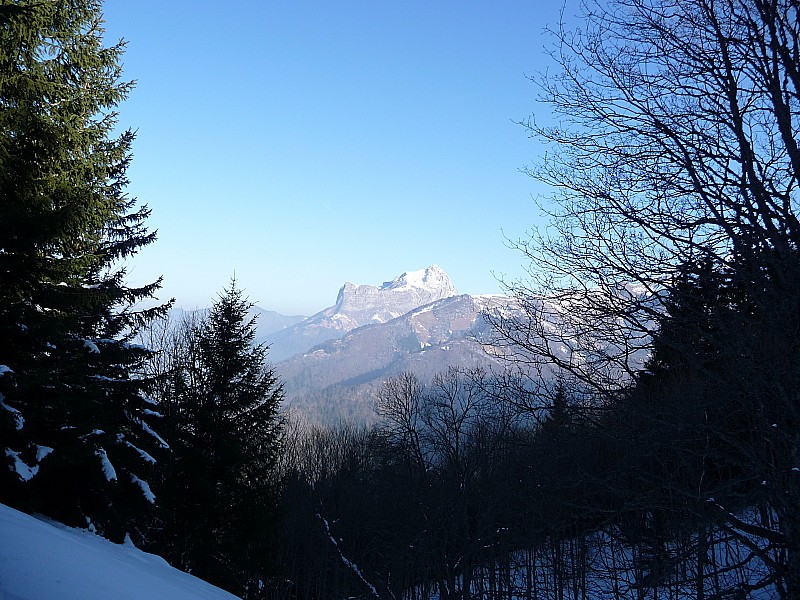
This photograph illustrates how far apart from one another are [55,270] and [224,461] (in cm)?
814

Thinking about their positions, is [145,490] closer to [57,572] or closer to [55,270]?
[55,270]

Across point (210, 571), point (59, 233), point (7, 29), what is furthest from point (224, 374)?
point (7, 29)

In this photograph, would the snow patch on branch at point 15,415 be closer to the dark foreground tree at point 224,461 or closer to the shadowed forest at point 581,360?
the shadowed forest at point 581,360

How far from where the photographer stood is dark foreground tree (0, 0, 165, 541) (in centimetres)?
737

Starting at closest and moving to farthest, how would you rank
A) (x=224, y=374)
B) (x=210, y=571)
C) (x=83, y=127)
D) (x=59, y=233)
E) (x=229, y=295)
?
(x=59, y=233) < (x=83, y=127) < (x=210, y=571) < (x=224, y=374) < (x=229, y=295)

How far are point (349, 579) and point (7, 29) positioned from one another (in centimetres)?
2180

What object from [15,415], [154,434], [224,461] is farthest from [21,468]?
[224,461]

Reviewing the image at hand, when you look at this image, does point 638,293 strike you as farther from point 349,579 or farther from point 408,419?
point 408,419

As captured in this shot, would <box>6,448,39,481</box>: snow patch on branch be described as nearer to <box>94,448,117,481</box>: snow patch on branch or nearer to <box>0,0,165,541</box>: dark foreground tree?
<box>0,0,165,541</box>: dark foreground tree

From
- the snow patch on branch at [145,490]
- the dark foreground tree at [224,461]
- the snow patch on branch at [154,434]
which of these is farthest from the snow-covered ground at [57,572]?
the dark foreground tree at [224,461]

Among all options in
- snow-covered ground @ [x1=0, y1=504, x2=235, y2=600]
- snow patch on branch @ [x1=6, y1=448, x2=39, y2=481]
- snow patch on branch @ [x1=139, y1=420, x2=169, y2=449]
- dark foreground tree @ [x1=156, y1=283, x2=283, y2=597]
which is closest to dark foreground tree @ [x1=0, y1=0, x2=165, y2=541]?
snow patch on branch @ [x1=6, y1=448, x2=39, y2=481]

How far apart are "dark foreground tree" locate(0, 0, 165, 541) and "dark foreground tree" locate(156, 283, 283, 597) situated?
348 centimetres

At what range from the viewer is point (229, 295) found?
16828 mm

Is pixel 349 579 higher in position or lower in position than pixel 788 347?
lower
